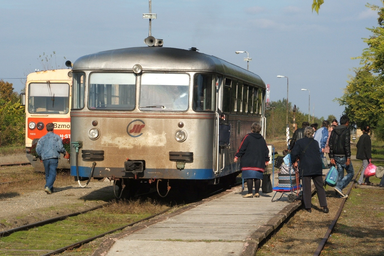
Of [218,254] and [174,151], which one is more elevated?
[174,151]

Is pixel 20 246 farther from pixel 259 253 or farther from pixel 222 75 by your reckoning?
pixel 222 75

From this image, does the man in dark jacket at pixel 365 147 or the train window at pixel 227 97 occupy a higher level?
the train window at pixel 227 97

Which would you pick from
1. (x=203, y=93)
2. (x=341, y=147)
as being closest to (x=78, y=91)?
(x=203, y=93)

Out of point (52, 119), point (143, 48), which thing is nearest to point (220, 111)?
point (143, 48)

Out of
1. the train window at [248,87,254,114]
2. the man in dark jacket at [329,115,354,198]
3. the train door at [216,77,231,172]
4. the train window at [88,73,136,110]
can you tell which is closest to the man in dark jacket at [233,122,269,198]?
the train door at [216,77,231,172]

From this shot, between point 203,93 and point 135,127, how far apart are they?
1.48 meters

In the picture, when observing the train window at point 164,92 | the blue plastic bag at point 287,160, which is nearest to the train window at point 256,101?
the blue plastic bag at point 287,160

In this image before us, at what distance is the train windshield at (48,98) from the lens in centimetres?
1953

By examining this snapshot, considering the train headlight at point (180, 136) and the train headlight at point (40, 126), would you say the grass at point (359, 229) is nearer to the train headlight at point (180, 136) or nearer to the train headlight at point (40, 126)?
the train headlight at point (180, 136)

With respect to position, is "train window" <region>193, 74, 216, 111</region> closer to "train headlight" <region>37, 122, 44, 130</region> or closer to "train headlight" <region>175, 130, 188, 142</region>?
"train headlight" <region>175, 130, 188, 142</region>

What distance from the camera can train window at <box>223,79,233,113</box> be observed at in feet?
43.7

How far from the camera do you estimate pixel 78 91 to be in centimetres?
1270

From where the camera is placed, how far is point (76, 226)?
10.6 meters

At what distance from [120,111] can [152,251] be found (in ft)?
17.5
